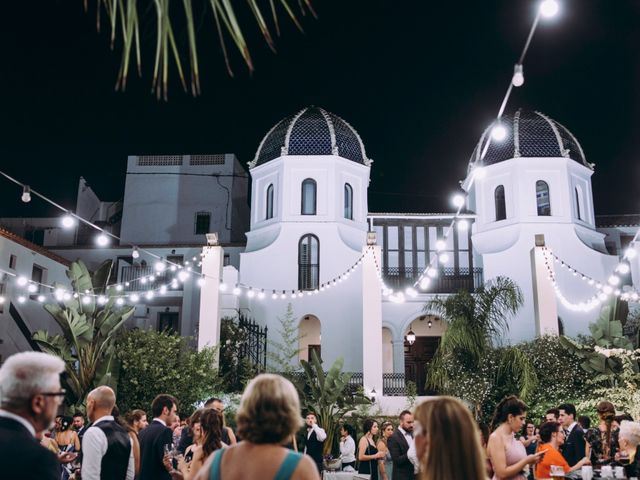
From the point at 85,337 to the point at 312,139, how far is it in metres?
12.5

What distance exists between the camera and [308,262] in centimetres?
2584

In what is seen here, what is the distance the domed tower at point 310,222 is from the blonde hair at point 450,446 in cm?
2129

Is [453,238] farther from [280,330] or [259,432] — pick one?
[259,432]

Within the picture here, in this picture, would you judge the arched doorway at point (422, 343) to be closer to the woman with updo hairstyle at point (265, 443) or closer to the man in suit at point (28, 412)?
the woman with updo hairstyle at point (265, 443)

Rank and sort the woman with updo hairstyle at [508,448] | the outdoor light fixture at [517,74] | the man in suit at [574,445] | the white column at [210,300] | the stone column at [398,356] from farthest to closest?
the stone column at [398,356]
the white column at [210,300]
the man in suit at [574,445]
the outdoor light fixture at [517,74]
the woman with updo hairstyle at [508,448]

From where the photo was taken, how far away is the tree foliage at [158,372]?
18359 millimetres

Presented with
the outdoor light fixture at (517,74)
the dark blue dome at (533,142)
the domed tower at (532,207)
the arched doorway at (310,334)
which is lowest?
the arched doorway at (310,334)

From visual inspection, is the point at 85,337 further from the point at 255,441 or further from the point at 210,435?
the point at 255,441

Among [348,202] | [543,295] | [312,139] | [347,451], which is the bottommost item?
[347,451]

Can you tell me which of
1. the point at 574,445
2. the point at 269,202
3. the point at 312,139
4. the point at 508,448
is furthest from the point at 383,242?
the point at 508,448

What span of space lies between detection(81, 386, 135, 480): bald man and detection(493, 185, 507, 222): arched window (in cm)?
2310

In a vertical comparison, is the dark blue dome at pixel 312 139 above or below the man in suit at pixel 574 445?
above

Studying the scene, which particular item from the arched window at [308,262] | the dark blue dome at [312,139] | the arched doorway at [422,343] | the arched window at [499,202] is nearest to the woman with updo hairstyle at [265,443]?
the arched window at [308,262]

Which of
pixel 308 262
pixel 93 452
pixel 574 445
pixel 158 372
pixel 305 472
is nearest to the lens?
pixel 305 472
